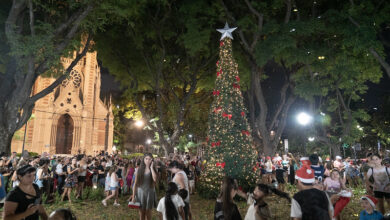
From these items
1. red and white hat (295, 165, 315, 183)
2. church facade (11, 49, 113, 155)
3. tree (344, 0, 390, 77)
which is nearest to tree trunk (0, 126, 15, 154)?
red and white hat (295, 165, 315, 183)

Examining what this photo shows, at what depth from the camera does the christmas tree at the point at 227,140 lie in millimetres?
10906

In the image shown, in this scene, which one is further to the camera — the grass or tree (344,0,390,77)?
tree (344,0,390,77)

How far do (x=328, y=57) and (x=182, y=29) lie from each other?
9.88 meters

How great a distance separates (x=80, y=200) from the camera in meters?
11.0

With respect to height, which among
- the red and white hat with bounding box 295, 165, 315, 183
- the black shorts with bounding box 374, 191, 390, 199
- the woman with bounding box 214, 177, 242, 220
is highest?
the red and white hat with bounding box 295, 165, 315, 183

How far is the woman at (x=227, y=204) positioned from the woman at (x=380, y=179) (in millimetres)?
5054

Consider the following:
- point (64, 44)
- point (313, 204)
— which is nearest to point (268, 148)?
point (64, 44)

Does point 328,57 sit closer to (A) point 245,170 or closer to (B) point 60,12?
Answer: (A) point 245,170

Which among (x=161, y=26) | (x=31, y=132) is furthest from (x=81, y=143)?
(x=161, y=26)

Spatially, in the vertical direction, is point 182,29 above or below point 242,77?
above

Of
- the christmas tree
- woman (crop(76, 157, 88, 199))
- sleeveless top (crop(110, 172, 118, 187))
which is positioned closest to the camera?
sleeveless top (crop(110, 172, 118, 187))

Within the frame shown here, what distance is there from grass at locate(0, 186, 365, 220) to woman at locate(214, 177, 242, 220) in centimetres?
393

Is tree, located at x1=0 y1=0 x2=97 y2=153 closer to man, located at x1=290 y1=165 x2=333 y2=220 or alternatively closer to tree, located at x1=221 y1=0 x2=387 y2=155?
tree, located at x1=221 y1=0 x2=387 y2=155

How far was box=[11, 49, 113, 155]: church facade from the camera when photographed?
34.6 m
